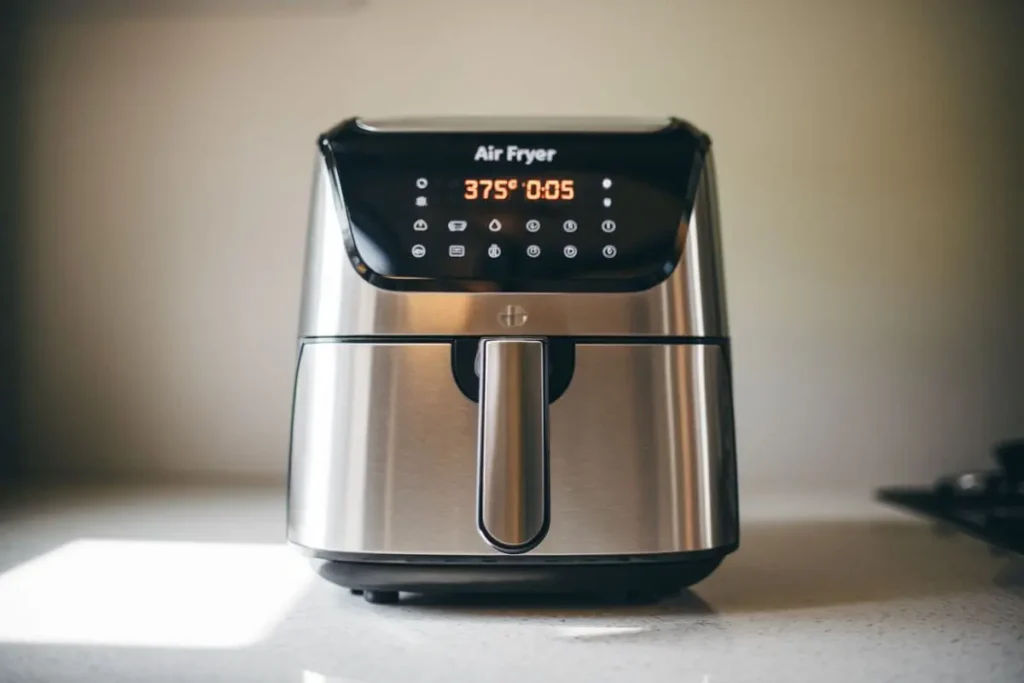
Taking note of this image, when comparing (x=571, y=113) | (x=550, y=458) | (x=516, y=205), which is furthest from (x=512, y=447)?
(x=571, y=113)

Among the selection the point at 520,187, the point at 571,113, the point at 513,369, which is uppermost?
the point at 571,113

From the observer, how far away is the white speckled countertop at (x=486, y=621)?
40 centimetres

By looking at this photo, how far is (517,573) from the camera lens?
1.52 feet

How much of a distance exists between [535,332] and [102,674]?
0.83 ft

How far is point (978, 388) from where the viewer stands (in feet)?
2.89

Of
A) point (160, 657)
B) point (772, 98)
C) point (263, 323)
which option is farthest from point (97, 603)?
point (772, 98)

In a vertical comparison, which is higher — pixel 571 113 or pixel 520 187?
pixel 571 113

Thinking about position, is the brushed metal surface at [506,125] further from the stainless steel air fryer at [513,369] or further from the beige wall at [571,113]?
the beige wall at [571,113]

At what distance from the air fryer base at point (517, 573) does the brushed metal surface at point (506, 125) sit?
235mm

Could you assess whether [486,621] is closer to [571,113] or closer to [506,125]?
[506,125]

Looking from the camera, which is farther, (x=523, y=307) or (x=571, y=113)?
(x=571, y=113)

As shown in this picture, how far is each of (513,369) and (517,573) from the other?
0.10 metres

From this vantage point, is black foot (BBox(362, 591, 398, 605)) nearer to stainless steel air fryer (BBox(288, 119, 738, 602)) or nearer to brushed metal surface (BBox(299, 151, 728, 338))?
stainless steel air fryer (BBox(288, 119, 738, 602))

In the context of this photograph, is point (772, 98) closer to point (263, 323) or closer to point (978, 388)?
point (978, 388)
